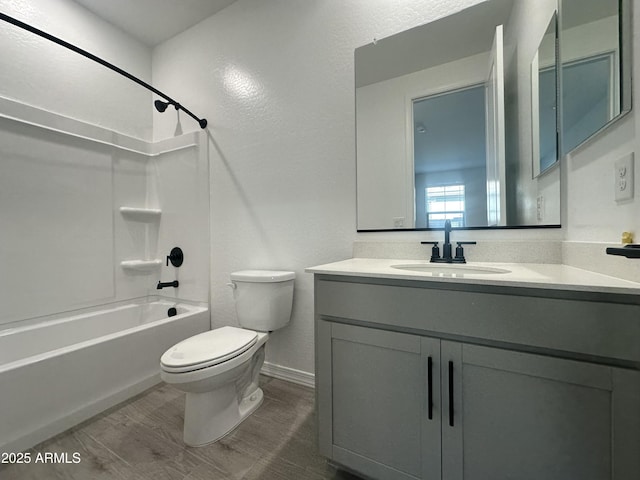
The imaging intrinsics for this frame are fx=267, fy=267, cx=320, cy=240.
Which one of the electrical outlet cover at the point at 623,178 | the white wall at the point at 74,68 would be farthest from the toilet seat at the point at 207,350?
the white wall at the point at 74,68

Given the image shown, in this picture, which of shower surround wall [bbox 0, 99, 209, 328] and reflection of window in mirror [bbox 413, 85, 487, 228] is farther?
shower surround wall [bbox 0, 99, 209, 328]

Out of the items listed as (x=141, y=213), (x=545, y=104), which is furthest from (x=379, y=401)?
(x=141, y=213)

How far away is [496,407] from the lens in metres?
0.82

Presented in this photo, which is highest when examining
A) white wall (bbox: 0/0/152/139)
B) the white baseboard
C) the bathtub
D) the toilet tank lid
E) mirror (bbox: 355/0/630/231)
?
white wall (bbox: 0/0/152/139)

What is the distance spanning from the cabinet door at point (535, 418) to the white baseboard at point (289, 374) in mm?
1024

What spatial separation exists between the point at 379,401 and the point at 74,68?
3052 mm

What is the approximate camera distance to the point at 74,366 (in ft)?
4.71

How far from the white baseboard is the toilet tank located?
0.37m

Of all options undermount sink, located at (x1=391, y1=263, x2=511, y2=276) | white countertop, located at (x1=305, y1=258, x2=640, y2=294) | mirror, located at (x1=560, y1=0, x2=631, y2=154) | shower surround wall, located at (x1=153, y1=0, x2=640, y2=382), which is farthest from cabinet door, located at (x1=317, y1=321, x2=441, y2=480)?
mirror, located at (x1=560, y1=0, x2=631, y2=154)

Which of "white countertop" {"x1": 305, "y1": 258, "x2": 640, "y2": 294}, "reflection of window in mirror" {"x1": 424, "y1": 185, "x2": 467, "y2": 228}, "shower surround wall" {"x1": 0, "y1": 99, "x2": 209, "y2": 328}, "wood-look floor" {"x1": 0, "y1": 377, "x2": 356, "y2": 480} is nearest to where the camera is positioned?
"white countertop" {"x1": 305, "y1": 258, "x2": 640, "y2": 294}

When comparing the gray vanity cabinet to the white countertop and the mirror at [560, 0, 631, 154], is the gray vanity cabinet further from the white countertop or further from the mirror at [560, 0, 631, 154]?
the mirror at [560, 0, 631, 154]

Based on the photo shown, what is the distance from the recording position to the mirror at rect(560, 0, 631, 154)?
32.1 inches

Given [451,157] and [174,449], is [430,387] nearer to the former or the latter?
[451,157]

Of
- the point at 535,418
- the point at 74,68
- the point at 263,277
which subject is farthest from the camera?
the point at 74,68
